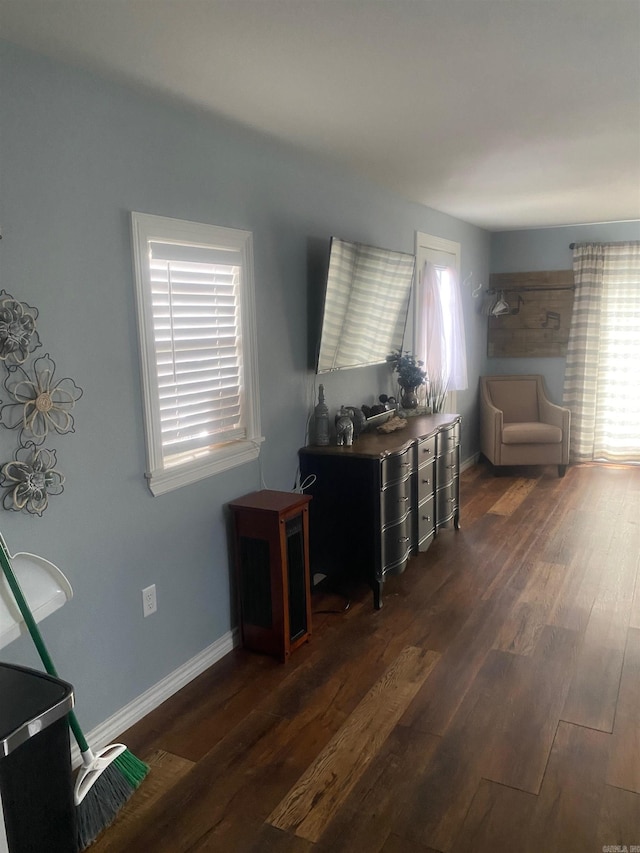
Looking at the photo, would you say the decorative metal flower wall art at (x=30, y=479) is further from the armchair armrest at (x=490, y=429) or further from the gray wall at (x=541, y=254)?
the gray wall at (x=541, y=254)

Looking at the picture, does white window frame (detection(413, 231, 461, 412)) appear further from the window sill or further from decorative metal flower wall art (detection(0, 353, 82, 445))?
decorative metal flower wall art (detection(0, 353, 82, 445))

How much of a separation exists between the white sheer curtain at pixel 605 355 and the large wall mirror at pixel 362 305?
2.70 m

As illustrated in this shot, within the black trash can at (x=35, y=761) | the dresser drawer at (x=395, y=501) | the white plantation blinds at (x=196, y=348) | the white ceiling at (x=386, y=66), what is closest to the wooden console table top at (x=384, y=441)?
the dresser drawer at (x=395, y=501)

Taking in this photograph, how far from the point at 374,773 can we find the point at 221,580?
1.07m

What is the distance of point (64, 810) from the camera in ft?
5.36

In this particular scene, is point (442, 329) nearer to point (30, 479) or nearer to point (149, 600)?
point (149, 600)

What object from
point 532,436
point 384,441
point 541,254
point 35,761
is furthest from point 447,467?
point 541,254

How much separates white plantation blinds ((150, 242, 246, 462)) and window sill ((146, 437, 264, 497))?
0.20 ft

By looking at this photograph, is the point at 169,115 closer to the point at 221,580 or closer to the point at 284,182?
the point at 284,182

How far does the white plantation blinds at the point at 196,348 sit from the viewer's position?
246cm

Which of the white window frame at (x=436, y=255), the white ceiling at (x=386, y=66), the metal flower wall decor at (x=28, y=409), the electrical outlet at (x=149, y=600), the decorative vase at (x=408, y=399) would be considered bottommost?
the electrical outlet at (x=149, y=600)

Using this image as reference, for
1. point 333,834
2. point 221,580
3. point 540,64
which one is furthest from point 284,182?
point 333,834

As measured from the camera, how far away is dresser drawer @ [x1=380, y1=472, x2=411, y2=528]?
322 cm

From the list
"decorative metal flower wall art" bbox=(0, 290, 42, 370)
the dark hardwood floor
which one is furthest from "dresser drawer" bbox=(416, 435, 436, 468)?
"decorative metal flower wall art" bbox=(0, 290, 42, 370)
